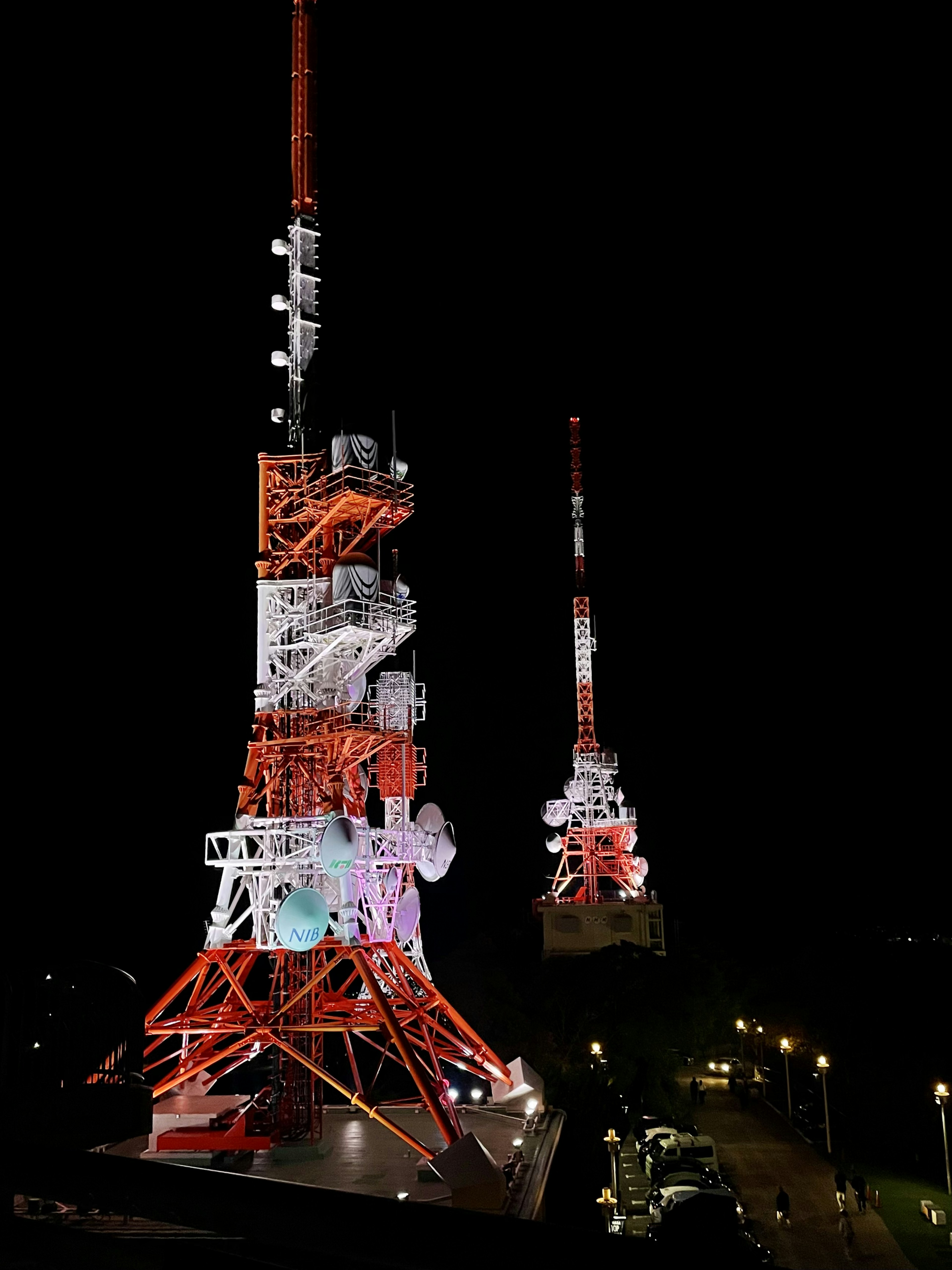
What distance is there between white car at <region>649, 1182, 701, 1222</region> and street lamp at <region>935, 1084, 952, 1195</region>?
4774 millimetres

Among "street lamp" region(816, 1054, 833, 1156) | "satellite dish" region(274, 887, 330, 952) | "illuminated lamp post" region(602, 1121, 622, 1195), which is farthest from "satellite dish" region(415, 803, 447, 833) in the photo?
"street lamp" region(816, 1054, 833, 1156)

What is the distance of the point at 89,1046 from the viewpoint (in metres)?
7.37

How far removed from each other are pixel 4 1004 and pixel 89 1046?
80 cm

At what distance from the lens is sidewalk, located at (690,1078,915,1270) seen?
602 inches

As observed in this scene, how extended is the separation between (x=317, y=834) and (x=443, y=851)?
351 cm

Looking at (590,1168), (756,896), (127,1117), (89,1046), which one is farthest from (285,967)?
(756,896)

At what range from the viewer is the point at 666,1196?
17.3m

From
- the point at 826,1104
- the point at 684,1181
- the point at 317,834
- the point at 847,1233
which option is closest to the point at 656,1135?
the point at 684,1181

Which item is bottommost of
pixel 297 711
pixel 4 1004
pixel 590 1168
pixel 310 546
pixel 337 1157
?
pixel 590 1168

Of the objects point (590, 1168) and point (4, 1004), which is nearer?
point (4, 1004)

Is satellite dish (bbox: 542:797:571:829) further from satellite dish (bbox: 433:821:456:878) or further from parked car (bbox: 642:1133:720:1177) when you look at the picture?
parked car (bbox: 642:1133:720:1177)

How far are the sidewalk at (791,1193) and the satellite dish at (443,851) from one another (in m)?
8.06

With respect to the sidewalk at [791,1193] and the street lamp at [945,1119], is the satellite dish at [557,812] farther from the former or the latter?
the street lamp at [945,1119]

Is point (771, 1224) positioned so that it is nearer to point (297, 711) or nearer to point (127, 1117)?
point (297, 711)
